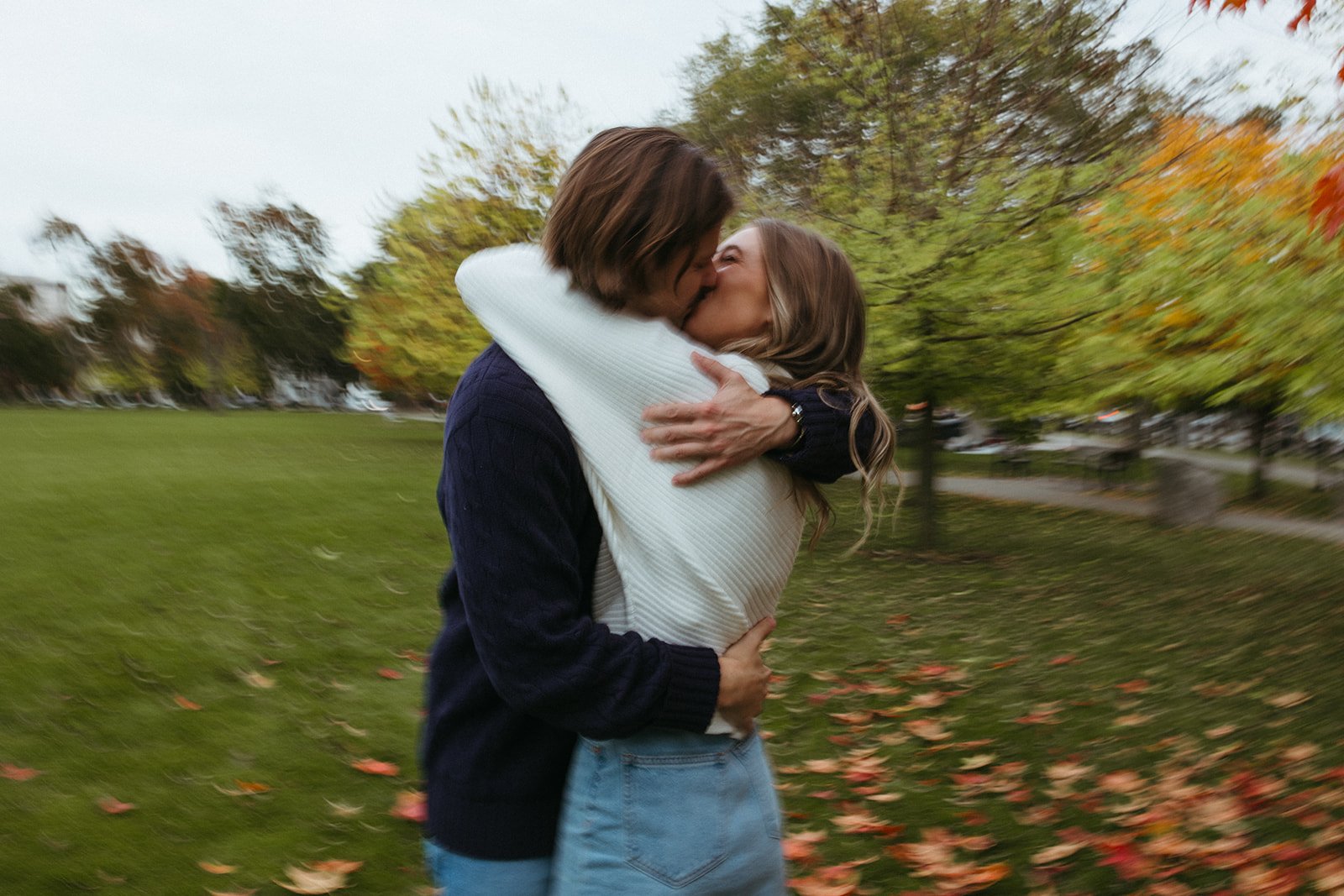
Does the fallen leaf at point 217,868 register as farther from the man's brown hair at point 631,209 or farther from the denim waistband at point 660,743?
the man's brown hair at point 631,209

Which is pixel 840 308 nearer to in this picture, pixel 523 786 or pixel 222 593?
pixel 523 786

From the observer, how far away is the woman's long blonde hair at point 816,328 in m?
1.82

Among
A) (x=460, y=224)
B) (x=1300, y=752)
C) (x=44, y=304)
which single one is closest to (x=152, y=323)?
(x=44, y=304)

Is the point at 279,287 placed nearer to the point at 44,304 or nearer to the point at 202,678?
the point at 44,304

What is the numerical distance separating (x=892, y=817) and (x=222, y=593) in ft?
17.9

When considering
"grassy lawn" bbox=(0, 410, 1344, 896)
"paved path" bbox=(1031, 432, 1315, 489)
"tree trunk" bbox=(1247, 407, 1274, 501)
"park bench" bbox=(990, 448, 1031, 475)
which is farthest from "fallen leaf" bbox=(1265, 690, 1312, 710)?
"park bench" bbox=(990, 448, 1031, 475)

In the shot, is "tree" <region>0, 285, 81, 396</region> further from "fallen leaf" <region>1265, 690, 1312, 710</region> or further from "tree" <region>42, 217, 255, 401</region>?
"fallen leaf" <region>1265, 690, 1312, 710</region>

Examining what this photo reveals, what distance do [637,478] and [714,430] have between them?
0.13 metres

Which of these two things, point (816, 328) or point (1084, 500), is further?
point (1084, 500)

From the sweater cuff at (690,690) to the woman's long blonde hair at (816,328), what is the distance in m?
0.37

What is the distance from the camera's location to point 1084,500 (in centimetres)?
2034

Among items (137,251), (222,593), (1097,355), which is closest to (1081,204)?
(1097,355)

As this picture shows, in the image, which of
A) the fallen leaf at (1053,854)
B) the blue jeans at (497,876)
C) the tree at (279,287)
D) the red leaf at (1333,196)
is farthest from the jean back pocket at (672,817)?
the tree at (279,287)

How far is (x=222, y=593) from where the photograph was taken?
7.95 metres
